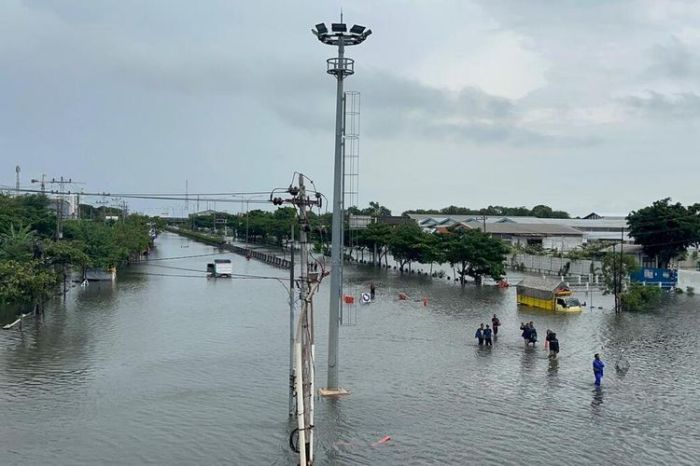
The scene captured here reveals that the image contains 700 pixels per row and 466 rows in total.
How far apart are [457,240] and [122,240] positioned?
1182 inches

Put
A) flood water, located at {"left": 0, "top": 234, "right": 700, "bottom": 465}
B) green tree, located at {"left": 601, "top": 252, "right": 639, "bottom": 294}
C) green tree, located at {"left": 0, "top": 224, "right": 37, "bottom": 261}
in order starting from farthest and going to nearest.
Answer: green tree, located at {"left": 601, "top": 252, "right": 639, "bottom": 294} < green tree, located at {"left": 0, "top": 224, "right": 37, "bottom": 261} < flood water, located at {"left": 0, "top": 234, "right": 700, "bottom": 465}

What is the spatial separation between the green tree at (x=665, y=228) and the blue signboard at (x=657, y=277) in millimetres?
10059

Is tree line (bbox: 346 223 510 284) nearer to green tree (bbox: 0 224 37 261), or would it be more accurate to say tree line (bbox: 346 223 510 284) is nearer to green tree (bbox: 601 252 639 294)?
green tree (bbox: 601 252 639 294)

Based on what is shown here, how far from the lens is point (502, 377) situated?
23.5 meters

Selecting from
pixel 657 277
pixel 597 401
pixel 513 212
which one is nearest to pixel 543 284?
pixel 657 277

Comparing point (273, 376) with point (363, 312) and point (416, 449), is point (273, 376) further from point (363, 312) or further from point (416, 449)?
point (363, 312)

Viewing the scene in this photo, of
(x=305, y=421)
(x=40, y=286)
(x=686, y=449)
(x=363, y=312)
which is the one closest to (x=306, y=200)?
(x=305, y=421)

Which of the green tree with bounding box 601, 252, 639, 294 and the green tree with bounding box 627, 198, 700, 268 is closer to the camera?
the green tree with bounding box 601, 252, 639, 294

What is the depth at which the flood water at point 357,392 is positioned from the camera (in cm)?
1617

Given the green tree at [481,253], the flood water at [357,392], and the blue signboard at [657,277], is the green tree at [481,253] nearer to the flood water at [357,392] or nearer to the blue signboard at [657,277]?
the blue signboard at [657,277]

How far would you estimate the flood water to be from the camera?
637 inches

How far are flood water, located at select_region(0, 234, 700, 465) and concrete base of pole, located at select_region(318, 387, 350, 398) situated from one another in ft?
1.65

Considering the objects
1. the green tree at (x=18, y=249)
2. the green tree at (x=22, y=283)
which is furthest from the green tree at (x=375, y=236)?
the green tree at (x=22, y=283)

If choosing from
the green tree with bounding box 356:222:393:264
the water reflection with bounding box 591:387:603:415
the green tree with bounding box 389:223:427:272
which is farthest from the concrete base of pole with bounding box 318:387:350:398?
the green tree with bounding box 356:222:393:264
